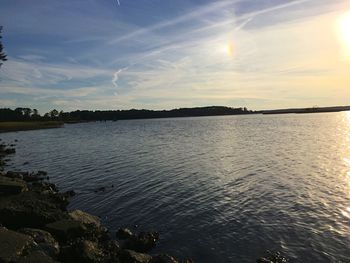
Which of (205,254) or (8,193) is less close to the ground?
(8,193)

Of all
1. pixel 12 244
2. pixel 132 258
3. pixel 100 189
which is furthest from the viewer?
pixel 100 189

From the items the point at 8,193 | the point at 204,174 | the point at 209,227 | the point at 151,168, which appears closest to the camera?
the point at 209,227

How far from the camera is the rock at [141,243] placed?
1681 cm

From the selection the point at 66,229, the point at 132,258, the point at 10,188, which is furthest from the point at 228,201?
the point at 10,188

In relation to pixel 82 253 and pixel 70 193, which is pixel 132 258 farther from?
pixel 70 193

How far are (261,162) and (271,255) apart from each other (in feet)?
81.9

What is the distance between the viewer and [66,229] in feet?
55.6

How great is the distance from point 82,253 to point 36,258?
1.73 metres

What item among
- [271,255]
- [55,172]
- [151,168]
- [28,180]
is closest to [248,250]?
[271,255]

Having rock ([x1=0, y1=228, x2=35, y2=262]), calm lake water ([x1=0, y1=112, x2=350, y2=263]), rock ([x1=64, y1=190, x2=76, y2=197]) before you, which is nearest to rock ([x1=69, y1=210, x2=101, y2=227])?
calm lake water ([x1=0, y1=112, x2=350, y2=263])

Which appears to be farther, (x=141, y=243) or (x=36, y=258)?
(x=141, y=243)

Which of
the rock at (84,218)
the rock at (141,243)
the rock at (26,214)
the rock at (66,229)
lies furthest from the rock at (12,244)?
the rock at (141,243)

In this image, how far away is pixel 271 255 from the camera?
612 inches

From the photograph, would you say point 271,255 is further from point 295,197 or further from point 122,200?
point 122,200
